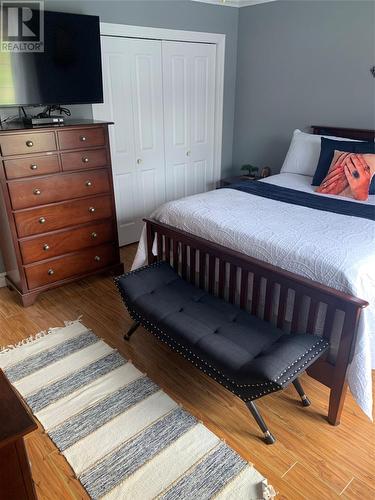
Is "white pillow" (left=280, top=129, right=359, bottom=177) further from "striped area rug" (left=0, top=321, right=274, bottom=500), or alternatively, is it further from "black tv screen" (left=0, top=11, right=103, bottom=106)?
"striped area rug" (left=0, top=321, right=274, bottom=500)

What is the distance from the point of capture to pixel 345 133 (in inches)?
131

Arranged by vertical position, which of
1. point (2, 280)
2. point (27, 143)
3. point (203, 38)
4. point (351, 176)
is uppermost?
point (203, 38)

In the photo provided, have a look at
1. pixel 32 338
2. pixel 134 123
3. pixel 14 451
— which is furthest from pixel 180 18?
pixel 14 451

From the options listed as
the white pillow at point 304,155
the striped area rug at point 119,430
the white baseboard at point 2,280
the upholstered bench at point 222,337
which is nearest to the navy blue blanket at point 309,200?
the white pillow at point 304,155

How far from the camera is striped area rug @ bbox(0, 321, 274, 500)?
1.54 meters

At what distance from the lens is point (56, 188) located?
2.63m

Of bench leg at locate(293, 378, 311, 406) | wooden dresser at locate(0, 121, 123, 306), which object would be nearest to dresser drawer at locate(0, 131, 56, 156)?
wooden dresser at locate(0, 121, 123, 306)

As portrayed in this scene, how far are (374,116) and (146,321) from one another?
261 cm

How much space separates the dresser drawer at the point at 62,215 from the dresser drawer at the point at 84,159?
25cm

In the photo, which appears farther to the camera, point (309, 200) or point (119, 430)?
point (309, 200)

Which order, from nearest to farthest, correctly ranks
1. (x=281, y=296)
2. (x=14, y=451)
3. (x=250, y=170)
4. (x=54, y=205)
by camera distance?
(x=14, y=451) → (x=281, y=296) → (x=54, y=205) → (x=250, y=170)

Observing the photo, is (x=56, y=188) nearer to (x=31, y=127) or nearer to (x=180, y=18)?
(x=31, y=127)

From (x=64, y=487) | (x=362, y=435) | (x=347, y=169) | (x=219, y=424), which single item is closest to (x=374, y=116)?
(x=347, y=169)

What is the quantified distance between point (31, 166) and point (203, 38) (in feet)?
7.47
